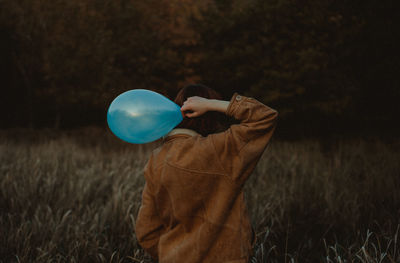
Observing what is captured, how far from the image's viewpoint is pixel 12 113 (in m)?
12.6

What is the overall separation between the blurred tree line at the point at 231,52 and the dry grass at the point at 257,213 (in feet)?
9.73

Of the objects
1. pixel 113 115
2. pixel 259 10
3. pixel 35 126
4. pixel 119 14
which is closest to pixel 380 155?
pixel 259 10

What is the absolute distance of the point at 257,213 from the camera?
9.98ft

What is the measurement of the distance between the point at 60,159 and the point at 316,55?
542cm

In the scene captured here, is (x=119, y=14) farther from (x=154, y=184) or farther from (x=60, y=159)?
(x=154, y=184)

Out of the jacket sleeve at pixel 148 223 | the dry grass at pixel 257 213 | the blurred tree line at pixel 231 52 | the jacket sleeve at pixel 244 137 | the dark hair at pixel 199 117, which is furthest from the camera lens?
the blurred tree line at pixel 231 52

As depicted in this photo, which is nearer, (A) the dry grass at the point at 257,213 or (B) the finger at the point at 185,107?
(B) the finger at the point at 185,107

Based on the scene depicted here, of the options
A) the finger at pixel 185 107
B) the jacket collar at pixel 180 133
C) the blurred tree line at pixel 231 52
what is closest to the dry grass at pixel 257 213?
the jacket collar at pixel 180 133

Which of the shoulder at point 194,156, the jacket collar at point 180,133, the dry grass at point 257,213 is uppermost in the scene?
the jacket collar at point 180,133

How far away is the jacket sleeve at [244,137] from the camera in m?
1.29

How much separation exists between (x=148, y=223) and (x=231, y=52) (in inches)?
267

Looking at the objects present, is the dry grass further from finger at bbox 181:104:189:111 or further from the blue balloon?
finger at bbox 181:104:189:111

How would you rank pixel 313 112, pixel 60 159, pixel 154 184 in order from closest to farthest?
pixel 154 184 → pixel 60 159 → pixel 313 112

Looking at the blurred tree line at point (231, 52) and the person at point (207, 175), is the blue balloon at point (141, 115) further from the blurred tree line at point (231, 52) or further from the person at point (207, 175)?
the blurred tree line at point (231, 52)
